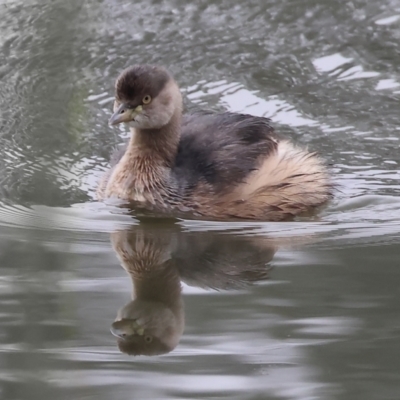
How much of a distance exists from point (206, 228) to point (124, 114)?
1.04 metres

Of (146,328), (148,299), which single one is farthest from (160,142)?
(146,328)

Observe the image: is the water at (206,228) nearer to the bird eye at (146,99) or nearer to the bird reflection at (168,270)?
the bird reflection at (168,270)

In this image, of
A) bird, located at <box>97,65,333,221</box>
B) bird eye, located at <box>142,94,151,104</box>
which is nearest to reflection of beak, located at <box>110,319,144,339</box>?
bird, located at <box>97,65,333,221</box>

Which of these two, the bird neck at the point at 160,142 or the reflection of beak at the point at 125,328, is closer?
the reflection of beak at the point at 125,328

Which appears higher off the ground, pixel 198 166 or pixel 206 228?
pixel 198 166

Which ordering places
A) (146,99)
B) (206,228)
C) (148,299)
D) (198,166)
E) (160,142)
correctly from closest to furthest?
(148,299) → (206,228) → (198,166) → (146,99) → (160,142)

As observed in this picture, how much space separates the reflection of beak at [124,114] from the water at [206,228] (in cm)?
63

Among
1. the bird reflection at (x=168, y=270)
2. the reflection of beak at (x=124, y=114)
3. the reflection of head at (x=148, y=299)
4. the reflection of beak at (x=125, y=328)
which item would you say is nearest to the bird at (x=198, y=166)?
the reflection of beak at (x=124, y=114)

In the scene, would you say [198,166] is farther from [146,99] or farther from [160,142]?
[146,99]

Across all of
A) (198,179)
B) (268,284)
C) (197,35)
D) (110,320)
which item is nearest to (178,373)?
(110,320)

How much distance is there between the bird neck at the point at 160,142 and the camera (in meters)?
7.28

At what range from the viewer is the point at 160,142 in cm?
731

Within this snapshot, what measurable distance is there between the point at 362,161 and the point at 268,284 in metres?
3.03

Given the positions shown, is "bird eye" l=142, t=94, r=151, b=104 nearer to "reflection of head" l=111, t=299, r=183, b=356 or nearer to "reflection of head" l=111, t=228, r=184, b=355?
"reflection of head" l=111, t=228, r=184, b=355
